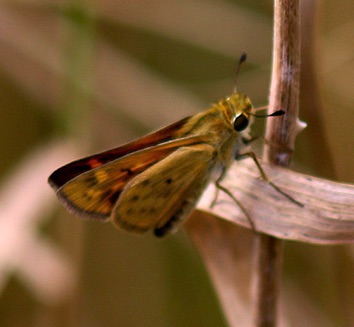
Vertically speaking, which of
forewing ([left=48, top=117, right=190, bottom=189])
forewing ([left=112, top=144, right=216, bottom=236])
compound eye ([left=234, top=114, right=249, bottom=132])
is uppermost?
compound eye ([left=234, top=114, right=249, bottom=132])

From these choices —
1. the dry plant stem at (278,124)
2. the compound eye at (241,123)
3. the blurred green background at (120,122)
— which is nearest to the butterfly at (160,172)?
the compound eye at (241,123)

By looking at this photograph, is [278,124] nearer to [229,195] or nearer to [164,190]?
[229,195]

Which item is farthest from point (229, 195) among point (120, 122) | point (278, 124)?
point (120, 122)

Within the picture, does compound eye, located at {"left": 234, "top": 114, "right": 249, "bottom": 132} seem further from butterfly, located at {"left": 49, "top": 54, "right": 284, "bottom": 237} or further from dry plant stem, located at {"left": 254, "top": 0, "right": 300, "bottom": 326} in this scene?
dry plant stem, located at {"left": 254, "top": 0, "right": 300, "bottom": 326}

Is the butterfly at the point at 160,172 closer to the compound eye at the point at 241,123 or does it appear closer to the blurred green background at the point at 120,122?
the compound eye at the point at 241,123

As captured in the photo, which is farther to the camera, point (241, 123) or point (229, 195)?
point (241, 123)

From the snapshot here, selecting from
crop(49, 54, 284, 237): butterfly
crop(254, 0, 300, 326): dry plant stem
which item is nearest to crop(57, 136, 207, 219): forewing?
crop(49, 54, 284, 237): butterfly
